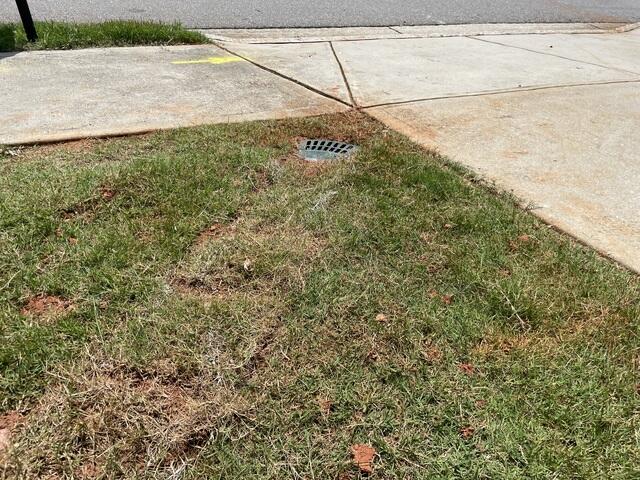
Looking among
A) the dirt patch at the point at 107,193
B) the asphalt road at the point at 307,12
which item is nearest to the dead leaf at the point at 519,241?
the dirt patch at the point at 107,193

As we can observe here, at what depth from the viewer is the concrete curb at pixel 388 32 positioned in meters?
6.05

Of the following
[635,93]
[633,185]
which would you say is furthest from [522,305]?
[635,93]

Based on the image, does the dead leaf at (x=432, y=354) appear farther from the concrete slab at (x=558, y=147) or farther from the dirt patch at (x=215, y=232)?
the concrete slab at (x=558, y=147)

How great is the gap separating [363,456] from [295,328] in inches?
21.4

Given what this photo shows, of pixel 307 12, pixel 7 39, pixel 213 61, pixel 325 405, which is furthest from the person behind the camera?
pixel 307 12

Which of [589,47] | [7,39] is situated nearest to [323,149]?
[7,39]

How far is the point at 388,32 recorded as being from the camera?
6.95 metres

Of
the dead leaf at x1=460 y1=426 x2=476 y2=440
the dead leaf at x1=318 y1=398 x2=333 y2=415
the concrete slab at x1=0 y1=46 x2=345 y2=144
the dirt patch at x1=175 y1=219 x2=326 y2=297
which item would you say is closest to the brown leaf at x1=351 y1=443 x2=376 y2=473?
the dead leaf at x1=318 y1=398 x2=333 y2=415

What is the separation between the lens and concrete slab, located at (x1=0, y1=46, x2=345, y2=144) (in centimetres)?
327

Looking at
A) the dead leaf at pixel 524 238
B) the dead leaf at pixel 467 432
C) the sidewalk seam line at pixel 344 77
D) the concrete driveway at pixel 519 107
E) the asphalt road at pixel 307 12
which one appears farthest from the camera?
the asphalt road at pixel 307 12

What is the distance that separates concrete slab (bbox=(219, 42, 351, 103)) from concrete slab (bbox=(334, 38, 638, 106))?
143mm

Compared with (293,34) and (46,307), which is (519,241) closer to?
(46,307)

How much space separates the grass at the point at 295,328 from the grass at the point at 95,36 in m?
2.52

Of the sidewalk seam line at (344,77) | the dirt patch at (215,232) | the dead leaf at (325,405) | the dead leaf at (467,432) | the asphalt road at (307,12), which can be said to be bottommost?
the dead leaf at (467,432)
